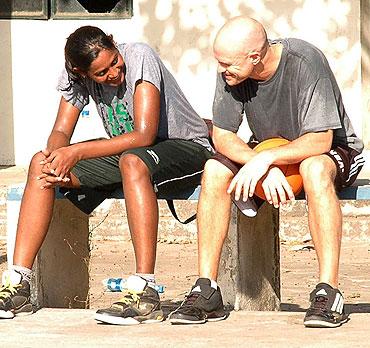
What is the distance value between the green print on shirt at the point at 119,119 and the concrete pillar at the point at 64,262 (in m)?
0.64

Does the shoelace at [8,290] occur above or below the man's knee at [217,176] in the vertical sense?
below

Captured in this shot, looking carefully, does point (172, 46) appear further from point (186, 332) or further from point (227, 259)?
point (186, 332)

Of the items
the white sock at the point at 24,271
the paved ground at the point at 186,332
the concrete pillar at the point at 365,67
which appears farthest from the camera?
the concrete pillar at the point at 365,67

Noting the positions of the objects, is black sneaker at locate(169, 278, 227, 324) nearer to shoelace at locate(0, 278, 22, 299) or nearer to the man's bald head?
shoelace at locate(0, 278, 22, 299)

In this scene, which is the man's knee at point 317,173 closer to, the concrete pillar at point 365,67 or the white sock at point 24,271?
the white sock at point 24,271

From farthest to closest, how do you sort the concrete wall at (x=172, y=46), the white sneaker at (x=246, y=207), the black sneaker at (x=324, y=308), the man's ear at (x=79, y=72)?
1. the concrete wall at (x=172, y=46)
2. the man's ear at (x=79, y=72)
3. the white sneaker at (x=246, y=207)
4. the black sneaker at (x=324, y=308)

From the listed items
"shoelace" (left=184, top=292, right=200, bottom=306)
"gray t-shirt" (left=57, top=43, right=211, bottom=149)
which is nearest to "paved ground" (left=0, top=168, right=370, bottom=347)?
"shoelace" (left=184, top=292, right=200, bottom=306)

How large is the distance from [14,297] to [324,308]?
4.61 ft

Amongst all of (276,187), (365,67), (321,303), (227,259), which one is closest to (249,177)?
(276,187)

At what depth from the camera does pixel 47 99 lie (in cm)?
1249

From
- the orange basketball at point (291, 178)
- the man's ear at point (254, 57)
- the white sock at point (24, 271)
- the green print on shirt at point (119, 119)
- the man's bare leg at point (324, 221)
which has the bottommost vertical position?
the white sock at point (24, 271)

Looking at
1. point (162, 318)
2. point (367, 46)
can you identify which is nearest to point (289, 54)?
point (162, 318)

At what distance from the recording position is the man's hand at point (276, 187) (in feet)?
19.9

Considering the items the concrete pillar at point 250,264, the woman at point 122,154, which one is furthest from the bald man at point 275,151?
the concrete pillar at point 250,264
